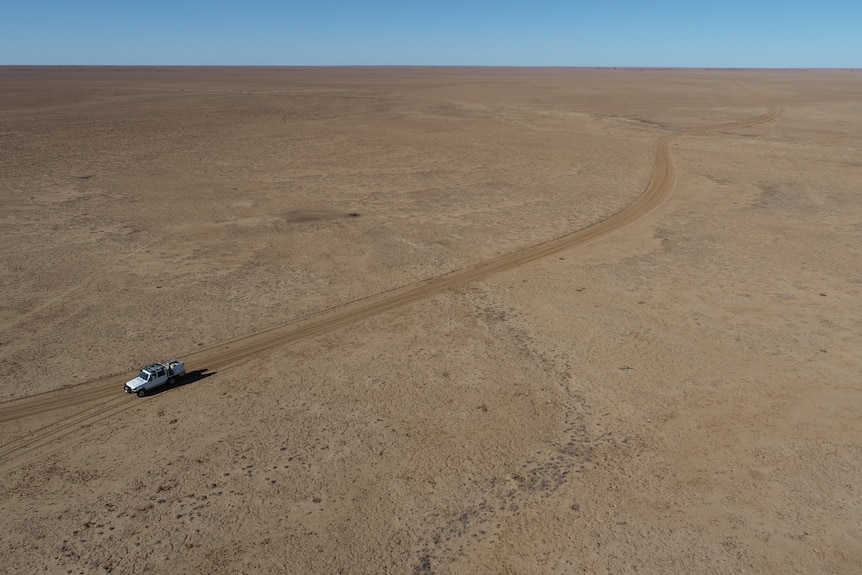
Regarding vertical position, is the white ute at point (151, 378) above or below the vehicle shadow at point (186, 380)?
above

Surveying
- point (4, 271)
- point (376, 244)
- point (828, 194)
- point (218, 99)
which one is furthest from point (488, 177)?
point (218, 99)

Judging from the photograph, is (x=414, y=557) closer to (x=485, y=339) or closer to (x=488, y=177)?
(x=485, y=339)

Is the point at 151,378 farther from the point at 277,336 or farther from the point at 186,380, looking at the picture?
the point at 277,336

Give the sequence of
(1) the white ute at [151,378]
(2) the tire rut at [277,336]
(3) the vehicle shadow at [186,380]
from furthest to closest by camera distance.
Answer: (3) the vehicle shadow at [186,380] < (1) the white ute at [151,378] < (2) the tire rut at [277,336]

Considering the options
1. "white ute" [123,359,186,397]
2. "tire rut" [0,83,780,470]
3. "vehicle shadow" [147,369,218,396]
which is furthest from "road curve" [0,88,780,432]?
"white ute" [123,359,186,397]

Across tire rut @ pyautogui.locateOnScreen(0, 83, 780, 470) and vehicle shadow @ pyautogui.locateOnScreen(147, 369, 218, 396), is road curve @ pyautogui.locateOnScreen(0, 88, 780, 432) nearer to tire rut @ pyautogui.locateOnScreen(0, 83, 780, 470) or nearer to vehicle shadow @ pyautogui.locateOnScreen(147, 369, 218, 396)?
tire rut @ pyautogui.locateOnScreen(0, 83, 780, 470)

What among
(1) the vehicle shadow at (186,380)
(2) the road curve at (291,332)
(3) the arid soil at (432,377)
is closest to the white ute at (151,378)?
(1) the vehicle shadow at (186,380)

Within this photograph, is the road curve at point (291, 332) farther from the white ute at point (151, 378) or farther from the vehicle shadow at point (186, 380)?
the white ute at point (151, 378)
